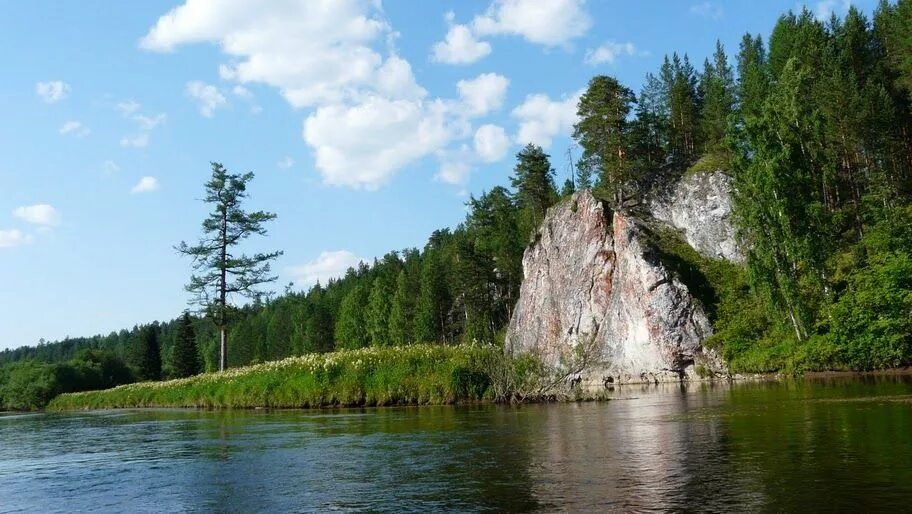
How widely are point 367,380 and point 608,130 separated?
5364 cm

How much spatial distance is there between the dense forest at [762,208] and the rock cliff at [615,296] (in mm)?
3241

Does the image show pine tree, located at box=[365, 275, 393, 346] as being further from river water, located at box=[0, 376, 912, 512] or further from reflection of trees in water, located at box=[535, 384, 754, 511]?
reflection of trees in water, located at box=[535, 384, 754, 511]

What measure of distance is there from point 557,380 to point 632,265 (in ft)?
127

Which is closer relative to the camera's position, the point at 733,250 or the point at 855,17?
the point at 733,250

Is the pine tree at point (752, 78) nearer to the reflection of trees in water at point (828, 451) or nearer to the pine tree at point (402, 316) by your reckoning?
the reflection of trees in water at point (828, 451)

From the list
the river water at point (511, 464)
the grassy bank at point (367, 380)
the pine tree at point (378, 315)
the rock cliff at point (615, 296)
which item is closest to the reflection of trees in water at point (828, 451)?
the river water at point (511, 464)

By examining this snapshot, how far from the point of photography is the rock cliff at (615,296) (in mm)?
58469

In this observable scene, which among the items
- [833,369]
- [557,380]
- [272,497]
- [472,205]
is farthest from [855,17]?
[272,497]

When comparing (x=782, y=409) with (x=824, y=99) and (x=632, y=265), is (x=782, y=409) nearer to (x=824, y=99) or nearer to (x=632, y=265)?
(x=632, y=265)

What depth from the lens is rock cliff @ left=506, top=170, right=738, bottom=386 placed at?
58469 millimetres

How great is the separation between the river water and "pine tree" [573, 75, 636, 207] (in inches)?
2147

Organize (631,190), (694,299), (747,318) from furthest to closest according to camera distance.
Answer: (631,190) < (694,299) < (747,318)

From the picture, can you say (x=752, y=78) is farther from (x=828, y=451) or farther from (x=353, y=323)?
(x=353, y=323)

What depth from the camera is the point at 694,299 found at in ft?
196
